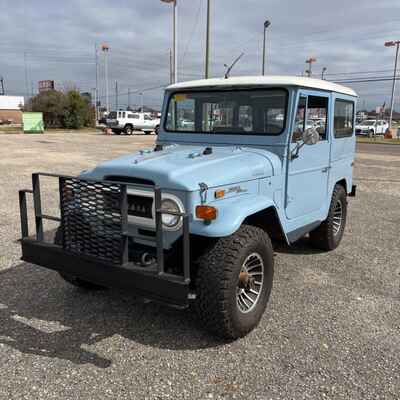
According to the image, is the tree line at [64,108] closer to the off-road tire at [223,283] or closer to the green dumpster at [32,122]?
the green dumpster at [32,122]

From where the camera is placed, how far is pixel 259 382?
274 cm

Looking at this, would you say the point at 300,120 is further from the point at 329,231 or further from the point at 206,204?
the point at 329,231

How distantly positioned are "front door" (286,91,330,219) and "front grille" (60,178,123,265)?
1.80 meters

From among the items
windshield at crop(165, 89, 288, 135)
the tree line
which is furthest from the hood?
the tree line

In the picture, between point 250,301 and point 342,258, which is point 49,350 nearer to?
point 250,301

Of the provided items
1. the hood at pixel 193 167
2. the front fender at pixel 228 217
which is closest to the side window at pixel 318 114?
the hood at pixel 193 167

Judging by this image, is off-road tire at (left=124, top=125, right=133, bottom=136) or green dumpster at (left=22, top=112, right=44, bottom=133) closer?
green dumpster at (left=22, top=112, right=44, bottom=133)

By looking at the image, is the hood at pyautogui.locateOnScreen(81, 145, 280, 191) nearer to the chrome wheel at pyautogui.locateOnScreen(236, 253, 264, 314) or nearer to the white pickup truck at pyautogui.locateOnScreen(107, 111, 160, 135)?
the chrome wheel at pyautogui.locateOnScreen(236, 253, 264, 314)

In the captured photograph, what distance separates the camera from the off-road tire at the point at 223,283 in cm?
291

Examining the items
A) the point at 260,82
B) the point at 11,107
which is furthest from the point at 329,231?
the point at 11,107

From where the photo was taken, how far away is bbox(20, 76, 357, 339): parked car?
2928 mm

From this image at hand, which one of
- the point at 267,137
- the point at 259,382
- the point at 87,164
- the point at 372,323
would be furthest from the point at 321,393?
the point at 87,164

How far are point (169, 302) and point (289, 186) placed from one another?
1.84m

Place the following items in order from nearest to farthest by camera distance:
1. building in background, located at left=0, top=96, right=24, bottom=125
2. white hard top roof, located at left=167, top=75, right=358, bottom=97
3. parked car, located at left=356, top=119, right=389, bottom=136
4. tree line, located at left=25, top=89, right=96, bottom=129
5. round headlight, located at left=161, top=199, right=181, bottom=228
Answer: round headlight, located at left=161, top=199, right=181, bottom=228
white hard top roof, located at left=167, top=75, right=358, bottom=97
parked car, located at left=356, top=119, right=389, bottom=136
tree line, located at left=25, top=89, right=96, bottom=129
building in background, located at left=0, top=96, right=24, bottom=125
